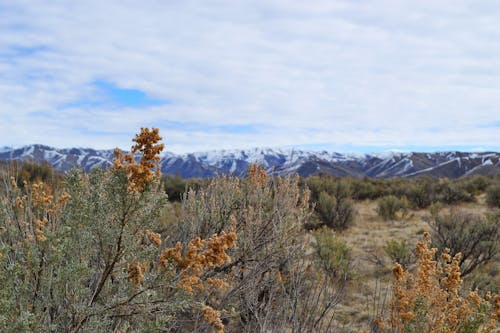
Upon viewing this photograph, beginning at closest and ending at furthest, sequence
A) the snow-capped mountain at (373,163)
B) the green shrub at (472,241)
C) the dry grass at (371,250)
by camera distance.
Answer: the dry grass at (371,250) < the green shrub at (472,241) < the snow-capped mountain at (373,163)

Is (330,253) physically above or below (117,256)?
below

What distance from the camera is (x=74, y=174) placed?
7.04 feet

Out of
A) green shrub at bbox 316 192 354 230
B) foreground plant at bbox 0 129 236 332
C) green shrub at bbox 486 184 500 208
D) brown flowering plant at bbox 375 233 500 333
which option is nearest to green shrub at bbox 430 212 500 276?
green shrub at bbox 316 192 354 230

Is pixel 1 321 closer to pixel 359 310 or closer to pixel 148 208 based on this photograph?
pixel 148 208

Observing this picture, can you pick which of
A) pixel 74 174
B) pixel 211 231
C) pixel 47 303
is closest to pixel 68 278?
pixel 47 303

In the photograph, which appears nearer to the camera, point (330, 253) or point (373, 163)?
point (330, 253)

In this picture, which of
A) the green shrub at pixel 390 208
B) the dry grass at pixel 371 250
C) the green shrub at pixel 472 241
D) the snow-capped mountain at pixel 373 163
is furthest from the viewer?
the snow-capped mountain at pixel 373 163

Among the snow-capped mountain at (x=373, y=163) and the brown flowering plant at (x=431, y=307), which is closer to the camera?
the brown flowering plant at (x=431, y=307)

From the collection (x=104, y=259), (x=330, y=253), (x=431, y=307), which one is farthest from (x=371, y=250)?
(x=104, y=259)

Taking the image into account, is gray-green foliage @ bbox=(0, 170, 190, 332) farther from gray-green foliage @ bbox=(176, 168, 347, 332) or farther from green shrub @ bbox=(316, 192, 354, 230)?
green shrub @ bbox=(316, 192, 354, 230)

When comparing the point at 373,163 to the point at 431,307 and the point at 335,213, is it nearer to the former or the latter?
the point at 335,213

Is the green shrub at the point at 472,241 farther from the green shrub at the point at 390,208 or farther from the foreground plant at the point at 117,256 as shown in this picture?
the foreground plant at the point at 117,256

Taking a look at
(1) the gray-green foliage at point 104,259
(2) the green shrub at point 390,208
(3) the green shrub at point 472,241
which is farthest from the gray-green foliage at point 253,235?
(2) the green shrub at point 390,208

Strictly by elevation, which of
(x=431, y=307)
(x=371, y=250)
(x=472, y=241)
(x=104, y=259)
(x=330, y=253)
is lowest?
(x=371, y=250)
